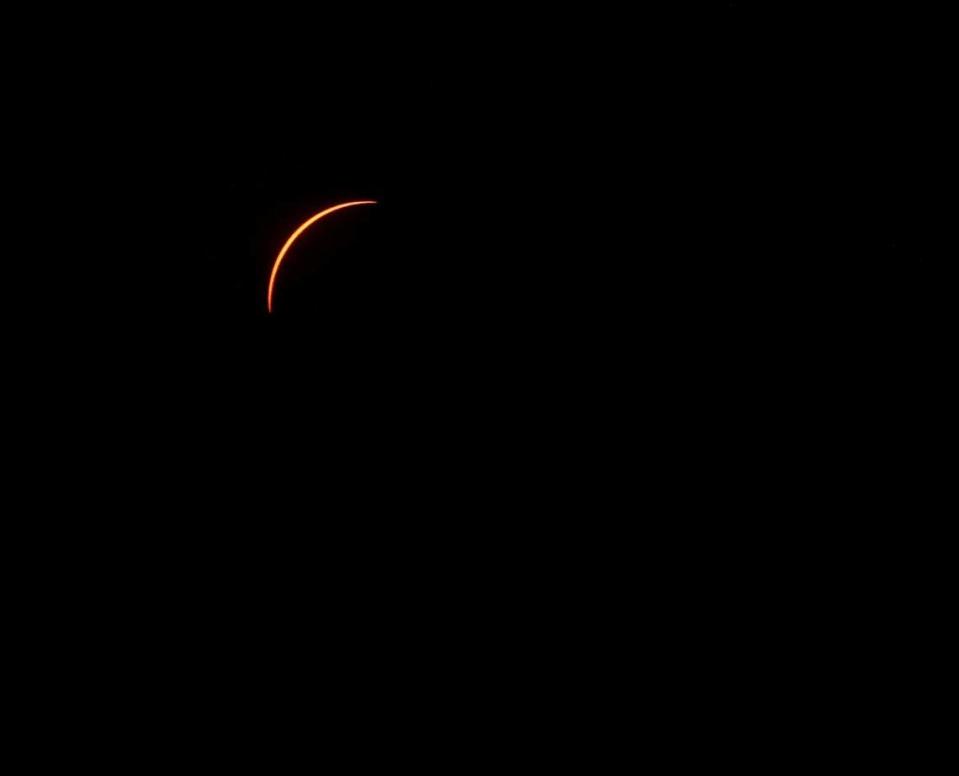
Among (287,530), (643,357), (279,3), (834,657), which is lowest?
(834,657)

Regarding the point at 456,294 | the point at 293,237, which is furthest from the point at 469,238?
the point at 293,237

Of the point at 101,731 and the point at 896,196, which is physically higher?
the point at 896,196

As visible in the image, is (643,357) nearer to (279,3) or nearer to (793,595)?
(793,595)

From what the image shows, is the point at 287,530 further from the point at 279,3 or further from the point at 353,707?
the point at 279,3

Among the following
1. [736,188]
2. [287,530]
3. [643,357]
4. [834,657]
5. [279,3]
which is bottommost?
→ [834,657]

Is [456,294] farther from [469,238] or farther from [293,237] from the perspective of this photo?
[293,237]

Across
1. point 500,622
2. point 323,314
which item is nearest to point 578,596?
point 500,622

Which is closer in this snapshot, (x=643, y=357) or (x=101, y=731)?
(x=101, y=731)

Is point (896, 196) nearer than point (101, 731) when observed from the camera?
No

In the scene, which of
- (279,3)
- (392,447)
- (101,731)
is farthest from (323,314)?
(101,731)
